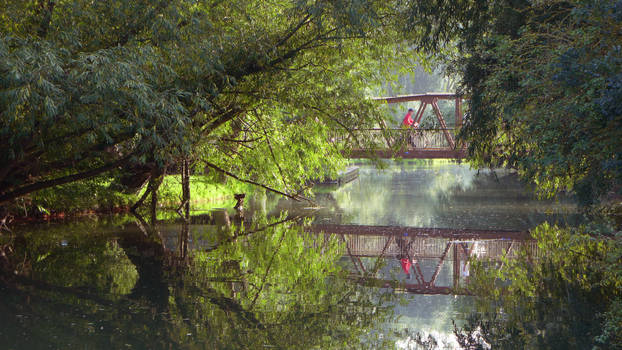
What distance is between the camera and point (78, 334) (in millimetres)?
6188

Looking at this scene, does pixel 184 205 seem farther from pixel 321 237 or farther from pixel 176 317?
pixel 176 317

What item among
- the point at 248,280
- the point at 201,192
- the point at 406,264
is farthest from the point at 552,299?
the point at 201,192

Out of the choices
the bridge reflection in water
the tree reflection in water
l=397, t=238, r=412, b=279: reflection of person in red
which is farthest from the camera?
l=397, t=238, r=412, b=279: reflection of person in red

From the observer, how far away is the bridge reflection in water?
902cm

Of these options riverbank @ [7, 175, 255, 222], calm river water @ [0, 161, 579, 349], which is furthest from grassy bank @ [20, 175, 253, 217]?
calm river water @ [0, 161, 579, 349]

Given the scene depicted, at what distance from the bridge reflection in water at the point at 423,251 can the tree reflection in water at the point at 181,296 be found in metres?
0.49

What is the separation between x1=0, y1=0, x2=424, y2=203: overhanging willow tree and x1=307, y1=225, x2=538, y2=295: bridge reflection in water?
250 centimetres

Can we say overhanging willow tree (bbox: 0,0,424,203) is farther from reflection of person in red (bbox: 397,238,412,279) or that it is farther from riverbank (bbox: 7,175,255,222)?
reflection of person in red (bbox: 397,238,412,279)

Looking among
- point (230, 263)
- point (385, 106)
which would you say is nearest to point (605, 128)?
point (230, 263)

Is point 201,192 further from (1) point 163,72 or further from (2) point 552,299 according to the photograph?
(2) point 552,299

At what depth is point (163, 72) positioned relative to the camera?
995cm

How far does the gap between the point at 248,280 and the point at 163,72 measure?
3.60 metres

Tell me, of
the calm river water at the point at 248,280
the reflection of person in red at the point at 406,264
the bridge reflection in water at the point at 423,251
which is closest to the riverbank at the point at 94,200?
the calm river water at the point at 248,280

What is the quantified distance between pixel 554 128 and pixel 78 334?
5.47 metres
